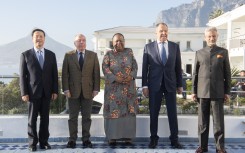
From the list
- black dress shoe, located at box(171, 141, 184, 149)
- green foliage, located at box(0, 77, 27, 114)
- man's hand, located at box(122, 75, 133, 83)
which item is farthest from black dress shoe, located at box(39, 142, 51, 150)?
black dress shoe, located at box(171, 141, 184, 149)

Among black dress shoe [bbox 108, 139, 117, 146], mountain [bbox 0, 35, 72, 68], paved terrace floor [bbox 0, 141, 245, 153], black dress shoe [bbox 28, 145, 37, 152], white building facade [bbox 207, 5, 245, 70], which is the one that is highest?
white building facade [bbox 207, 5, 245, 70]

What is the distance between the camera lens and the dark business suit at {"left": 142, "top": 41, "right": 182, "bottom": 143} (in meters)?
4.43

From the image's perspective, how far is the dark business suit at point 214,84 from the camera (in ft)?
13.3

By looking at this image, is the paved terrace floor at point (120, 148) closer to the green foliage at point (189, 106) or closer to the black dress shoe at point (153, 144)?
the black dress shoe at point (153, 144)

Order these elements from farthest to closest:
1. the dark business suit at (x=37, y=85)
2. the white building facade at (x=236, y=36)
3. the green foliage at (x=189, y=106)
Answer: the white building facade at (x=236, y=36) < the green foliage at (x=189, y=106) < the dark business suit at (x=37, y=85)

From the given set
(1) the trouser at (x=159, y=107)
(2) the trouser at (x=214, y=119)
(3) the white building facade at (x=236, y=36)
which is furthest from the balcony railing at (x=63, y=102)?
(3) the white building facade at (x=236, y=36)

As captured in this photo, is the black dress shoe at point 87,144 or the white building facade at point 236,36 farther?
the white building facade at point 236,36

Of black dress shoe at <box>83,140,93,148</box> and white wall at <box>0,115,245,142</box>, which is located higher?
white wall at <box>0,115,245,142</box>

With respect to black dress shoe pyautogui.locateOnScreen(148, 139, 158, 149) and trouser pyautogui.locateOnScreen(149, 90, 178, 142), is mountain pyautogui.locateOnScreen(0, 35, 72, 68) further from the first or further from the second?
black dress shoe pyautogui.locateOnScreen(148, 139, 158, 149)

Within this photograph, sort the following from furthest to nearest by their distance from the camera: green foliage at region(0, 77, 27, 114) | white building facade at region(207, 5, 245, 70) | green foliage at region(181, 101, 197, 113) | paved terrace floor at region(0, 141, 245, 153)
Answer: white building facade at region(207, 5, 245, 70)
green foliage at region(181, 101, 197, 113)
green foliage at region(0, 77, 27, 114)
paved terrace floor at region(0, 141, 245, 153)

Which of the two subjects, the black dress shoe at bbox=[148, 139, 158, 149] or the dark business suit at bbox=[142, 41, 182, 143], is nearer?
the dark business suit at bbox=[142, 41, 182, 143]

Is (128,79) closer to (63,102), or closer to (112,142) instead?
(112,142)

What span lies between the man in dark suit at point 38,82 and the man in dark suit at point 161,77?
1.29 meters

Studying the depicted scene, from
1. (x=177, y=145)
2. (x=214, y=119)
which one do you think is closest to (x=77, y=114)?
(x=177, y=145)
